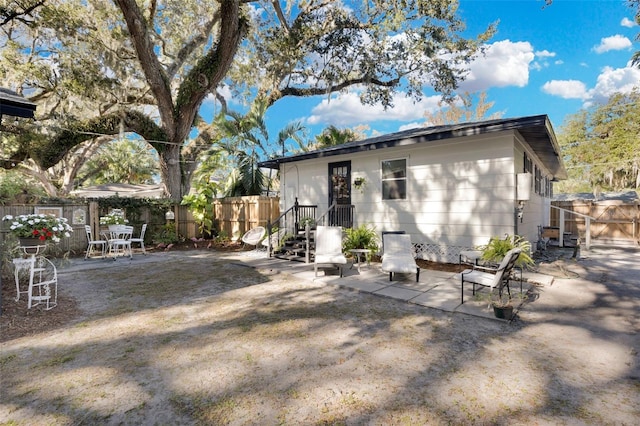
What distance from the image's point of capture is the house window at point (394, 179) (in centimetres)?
839

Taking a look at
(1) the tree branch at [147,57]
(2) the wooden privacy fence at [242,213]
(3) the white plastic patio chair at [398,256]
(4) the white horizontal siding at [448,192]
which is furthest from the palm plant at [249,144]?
(3) the white plastic patio chair at [398,256]

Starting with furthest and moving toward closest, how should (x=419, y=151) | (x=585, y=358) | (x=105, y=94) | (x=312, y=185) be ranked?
1. (x=105, y=94)
2. (x=312, y=185)
3. (x=419, y=151)
4. (x=585, y=358)

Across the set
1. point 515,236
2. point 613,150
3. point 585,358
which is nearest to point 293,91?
point 515,236

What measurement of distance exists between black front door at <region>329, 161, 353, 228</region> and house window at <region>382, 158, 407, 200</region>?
1.21 metres

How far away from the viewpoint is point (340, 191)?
968 centimetres

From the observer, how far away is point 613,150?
63.9 feet

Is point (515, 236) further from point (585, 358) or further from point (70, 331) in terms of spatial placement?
point (70, 331)

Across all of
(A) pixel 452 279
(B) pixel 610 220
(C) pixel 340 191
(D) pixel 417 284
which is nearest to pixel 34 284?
(D) pixel 417 284

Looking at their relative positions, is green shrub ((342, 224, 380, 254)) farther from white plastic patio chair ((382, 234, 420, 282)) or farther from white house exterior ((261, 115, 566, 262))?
white plastic patio chair ((382, 234, 420, 282))

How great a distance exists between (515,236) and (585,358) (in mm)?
4028

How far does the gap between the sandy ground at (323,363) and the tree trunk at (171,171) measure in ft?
30.2

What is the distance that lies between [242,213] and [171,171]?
13.8 feet

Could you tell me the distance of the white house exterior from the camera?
22.4 ft

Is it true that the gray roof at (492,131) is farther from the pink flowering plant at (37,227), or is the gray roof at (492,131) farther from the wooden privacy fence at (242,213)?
the pink flowering plant at (37,227)
